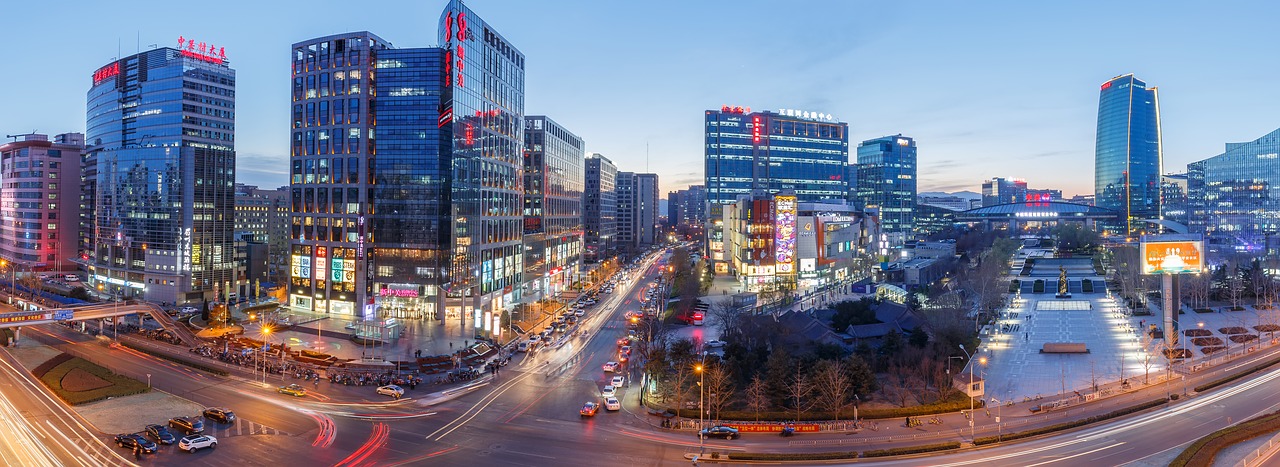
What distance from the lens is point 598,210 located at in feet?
533

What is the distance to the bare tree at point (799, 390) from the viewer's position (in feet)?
133

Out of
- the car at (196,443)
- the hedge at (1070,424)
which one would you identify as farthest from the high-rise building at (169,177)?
the hedge at (1070,424)

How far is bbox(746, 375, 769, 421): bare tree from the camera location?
41156mm

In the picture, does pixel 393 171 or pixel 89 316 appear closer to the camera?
pixel 89 316

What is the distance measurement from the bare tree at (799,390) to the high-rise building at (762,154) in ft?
343

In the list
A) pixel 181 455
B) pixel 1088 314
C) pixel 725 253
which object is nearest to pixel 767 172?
pixel 725 253

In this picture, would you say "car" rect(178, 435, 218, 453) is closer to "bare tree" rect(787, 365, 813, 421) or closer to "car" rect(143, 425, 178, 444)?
"car" rect(143, 425, 178, 444)

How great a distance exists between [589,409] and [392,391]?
1399 centimetres

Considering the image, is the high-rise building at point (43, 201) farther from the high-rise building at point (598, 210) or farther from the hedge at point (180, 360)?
the high-rise building at point (598, 210)

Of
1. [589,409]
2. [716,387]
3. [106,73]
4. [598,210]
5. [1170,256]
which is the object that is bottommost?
[589,409]

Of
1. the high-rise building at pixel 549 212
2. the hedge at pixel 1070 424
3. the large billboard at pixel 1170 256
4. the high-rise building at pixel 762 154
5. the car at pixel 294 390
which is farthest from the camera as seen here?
the high-rise building at pixel 762 154

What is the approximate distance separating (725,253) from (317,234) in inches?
2720

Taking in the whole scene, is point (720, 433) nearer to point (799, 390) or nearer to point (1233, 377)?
point (799, 390)

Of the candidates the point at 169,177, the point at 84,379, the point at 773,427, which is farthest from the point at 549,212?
the point at 773,427
